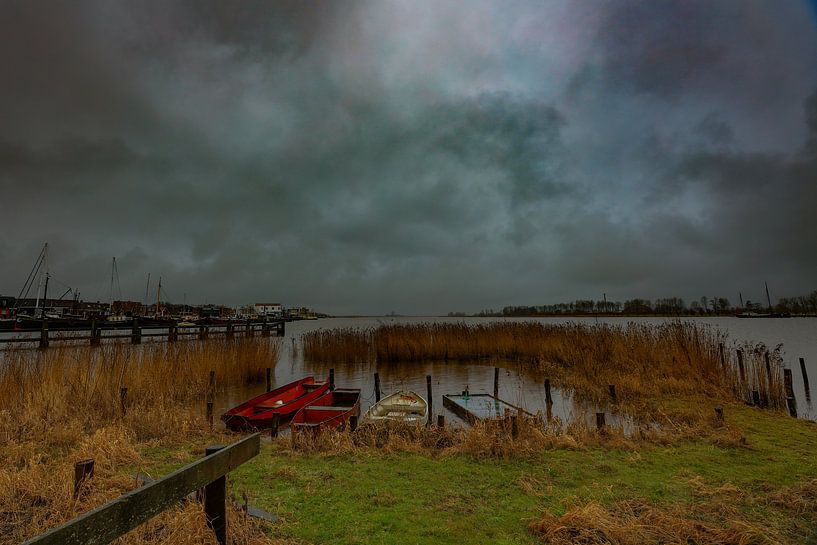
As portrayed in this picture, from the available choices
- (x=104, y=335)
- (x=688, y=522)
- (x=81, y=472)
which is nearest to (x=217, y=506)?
(x=81, y=472)

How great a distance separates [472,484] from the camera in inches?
234

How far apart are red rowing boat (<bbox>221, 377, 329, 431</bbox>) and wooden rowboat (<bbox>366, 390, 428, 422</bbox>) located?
227 centimetres

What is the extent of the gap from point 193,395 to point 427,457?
10.7 m

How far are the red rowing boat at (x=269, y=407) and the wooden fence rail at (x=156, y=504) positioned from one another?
6286 mm

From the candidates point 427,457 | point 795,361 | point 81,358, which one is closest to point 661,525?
point 427,457

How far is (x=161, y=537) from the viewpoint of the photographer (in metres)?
3.88

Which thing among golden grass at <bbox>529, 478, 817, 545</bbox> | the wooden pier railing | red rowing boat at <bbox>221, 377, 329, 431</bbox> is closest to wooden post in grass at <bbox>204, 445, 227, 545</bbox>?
golden grass at <bbox>529, 478, 817, 545</bbox>

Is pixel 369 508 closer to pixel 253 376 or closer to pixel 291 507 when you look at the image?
pixel 291 507

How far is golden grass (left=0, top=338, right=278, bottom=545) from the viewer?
434 centimetres

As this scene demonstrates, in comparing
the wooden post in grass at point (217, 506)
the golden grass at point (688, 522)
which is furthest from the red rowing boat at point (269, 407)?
the golden grass at point (688, 522)

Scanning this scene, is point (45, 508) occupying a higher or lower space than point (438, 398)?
higher

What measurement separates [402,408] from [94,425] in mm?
7211

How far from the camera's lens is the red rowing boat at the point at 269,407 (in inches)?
425

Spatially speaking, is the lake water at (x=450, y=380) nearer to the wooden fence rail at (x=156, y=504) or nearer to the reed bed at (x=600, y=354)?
the reed bed at (x=600, y=354)
